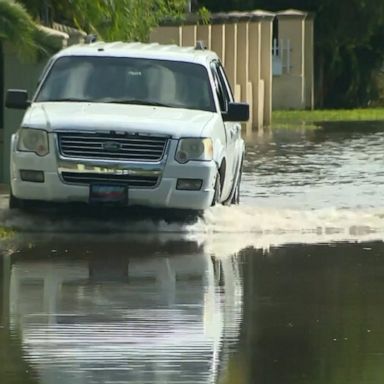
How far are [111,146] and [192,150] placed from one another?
777 mm

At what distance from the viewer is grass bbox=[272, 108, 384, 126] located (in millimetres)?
38781

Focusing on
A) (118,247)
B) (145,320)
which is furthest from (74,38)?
(145,320)

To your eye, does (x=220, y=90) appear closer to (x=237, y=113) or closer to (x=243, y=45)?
(x=237, y=113)

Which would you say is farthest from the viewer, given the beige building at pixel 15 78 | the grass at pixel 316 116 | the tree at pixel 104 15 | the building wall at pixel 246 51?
the grass at pixel 316 116

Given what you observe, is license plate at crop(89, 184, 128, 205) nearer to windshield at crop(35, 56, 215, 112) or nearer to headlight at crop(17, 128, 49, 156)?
headlight at crop(17, 128, 49, 156)

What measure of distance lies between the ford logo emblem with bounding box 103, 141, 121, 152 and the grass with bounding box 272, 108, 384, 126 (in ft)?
75.9

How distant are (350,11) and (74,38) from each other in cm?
2740

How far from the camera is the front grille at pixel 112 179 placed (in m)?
14.3

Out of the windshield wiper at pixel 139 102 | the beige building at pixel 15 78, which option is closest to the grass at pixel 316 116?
the beige building at pixel 15 78

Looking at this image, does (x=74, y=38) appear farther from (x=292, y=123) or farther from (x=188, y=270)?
(x=292, y=123)

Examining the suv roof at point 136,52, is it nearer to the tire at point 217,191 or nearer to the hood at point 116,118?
the hood at point 116,118

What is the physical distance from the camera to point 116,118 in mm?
14430

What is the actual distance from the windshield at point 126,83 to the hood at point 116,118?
0.27 m

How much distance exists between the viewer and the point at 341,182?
20797 millimetres
